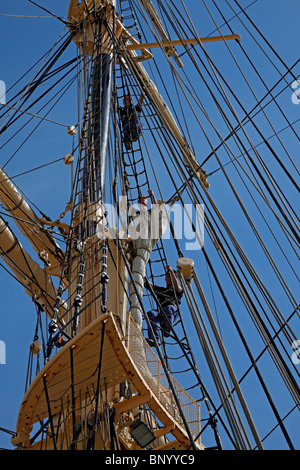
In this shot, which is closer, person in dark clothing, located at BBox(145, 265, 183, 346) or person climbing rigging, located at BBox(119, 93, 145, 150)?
person in dark clothing, located at BBox(145, 265, 183, 346)

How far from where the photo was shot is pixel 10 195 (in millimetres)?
10570

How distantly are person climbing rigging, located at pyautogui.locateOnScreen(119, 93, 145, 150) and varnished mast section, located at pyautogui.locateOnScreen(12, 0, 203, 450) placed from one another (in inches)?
112

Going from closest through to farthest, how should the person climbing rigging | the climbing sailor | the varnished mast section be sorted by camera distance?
the varnished mast section < the climbing sailor < the person climbing rigging

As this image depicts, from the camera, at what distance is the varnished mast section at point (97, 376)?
582 centimetres

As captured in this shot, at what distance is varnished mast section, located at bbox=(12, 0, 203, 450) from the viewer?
5.82m

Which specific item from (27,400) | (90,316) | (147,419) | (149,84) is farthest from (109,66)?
(27,400)

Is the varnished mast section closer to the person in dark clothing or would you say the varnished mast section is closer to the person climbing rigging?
the person in dark clothing

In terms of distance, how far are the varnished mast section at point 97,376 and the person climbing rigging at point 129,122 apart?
9.32ft

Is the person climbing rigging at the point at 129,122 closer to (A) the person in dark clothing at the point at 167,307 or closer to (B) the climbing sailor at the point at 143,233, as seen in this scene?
(B) the climbing sailor at the point at 143,233

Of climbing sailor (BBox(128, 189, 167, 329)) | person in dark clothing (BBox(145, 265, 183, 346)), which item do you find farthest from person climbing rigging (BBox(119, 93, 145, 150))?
person in dark clothing (BBox(145, 265, 183, 346))

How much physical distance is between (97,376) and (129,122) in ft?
23.9

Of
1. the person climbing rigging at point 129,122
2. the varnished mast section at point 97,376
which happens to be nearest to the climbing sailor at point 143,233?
the varnished mast section at point 97,376

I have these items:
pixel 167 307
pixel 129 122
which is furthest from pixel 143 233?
pixel 129 122
